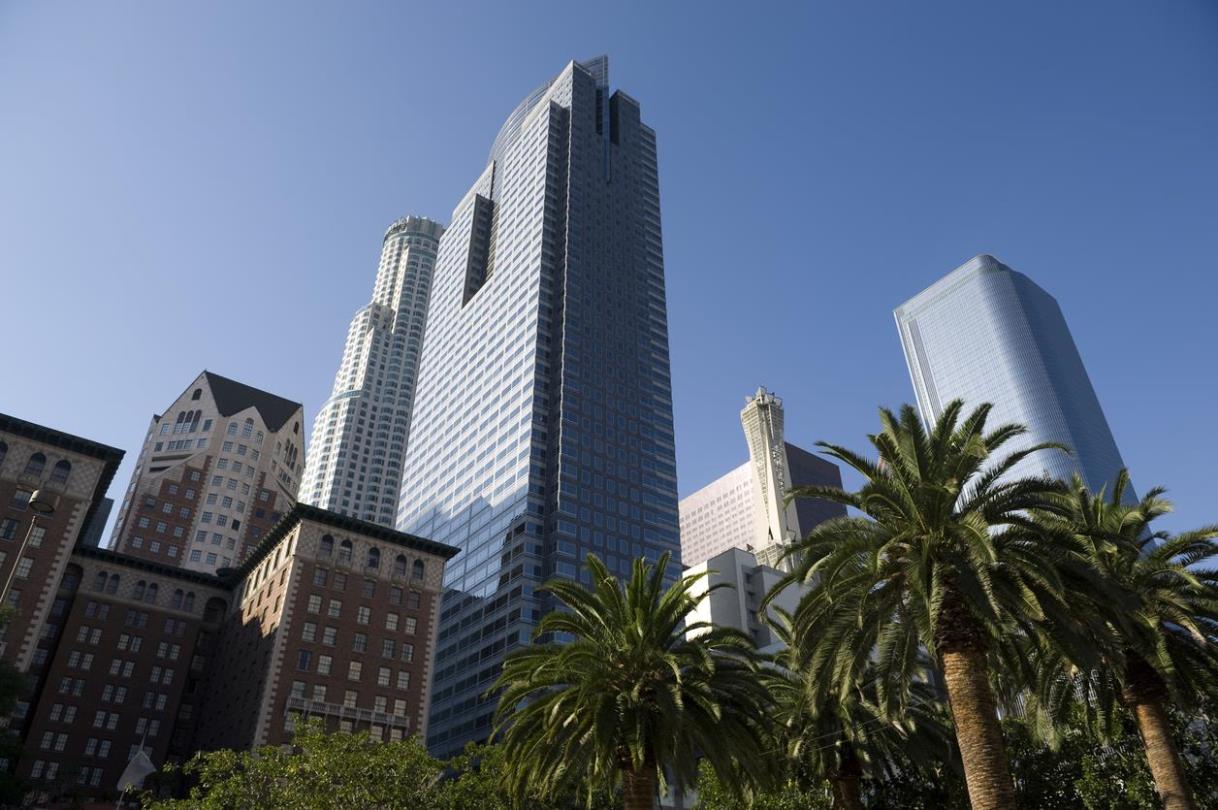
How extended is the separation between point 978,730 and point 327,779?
2587cm

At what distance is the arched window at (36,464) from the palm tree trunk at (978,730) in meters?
85.5

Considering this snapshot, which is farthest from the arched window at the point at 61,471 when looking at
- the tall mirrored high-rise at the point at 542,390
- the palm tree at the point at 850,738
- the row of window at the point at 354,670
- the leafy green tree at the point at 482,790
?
the palm tree at the point at 850,738

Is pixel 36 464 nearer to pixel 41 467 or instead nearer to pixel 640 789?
pixel 41 467

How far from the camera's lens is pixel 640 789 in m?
30.9

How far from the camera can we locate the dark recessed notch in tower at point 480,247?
18705cm

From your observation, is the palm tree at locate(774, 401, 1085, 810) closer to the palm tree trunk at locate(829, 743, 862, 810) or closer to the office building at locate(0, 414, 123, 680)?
the palm tree trunk at locate(829, 743, 862, 810)

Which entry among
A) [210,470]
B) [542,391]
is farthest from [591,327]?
[210,470]

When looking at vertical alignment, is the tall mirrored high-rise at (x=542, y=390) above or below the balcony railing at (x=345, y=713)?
above

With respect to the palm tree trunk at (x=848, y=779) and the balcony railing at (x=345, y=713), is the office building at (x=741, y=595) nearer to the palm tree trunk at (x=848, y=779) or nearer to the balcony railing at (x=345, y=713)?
the balcony railing at (x=345, y=713)

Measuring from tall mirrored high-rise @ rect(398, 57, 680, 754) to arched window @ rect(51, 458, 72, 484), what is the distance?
5273 cm

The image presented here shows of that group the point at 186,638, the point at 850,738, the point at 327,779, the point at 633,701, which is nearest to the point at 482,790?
the point at 327,779

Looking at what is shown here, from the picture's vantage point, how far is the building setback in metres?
79.1

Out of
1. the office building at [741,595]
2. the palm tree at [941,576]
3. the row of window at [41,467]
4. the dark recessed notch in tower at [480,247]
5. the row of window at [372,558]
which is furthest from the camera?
the dark recessed notch in tower at [480,247]

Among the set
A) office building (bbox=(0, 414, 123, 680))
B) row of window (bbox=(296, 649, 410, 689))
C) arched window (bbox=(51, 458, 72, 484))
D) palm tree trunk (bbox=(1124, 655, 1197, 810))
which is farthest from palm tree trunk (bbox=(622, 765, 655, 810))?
arched window (bbox=(51, 458, 72, 484))
